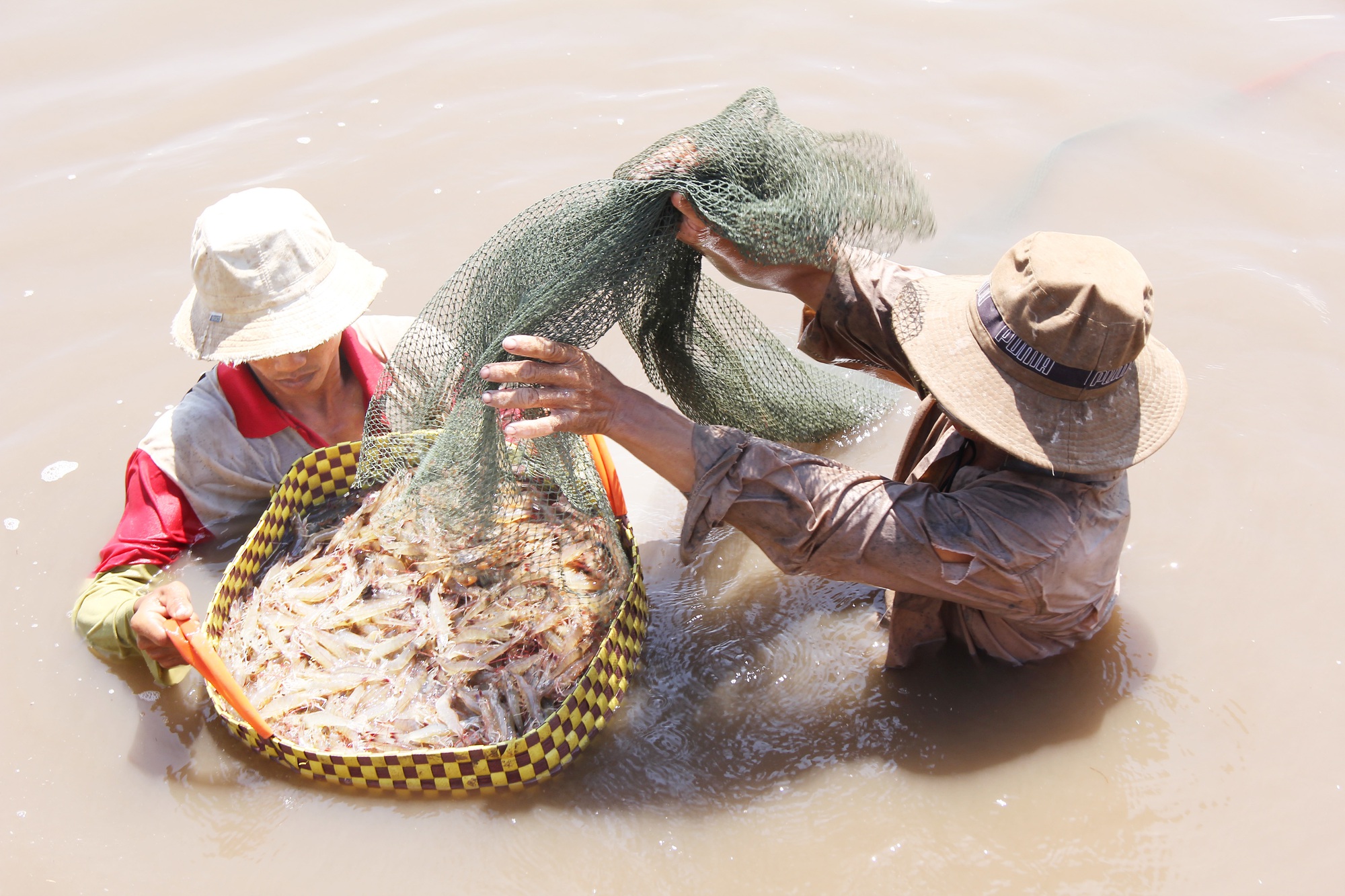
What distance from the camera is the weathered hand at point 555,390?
90.5 inches

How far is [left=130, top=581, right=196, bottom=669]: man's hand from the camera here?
2.63m

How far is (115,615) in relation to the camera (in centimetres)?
294

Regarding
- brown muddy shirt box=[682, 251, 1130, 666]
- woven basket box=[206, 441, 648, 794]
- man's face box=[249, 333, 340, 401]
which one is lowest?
woven basket box=[206, 441, 648, 794]

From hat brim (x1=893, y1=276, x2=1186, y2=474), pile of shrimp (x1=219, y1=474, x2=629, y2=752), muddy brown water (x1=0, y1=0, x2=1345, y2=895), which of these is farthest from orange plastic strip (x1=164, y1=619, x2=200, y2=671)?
hat brim (x1=893, y1=276, x2=1186, y2=474)

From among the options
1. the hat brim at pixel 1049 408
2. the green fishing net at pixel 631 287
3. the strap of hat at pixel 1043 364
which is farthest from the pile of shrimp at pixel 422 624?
the strap of hat at pixel 1043 364

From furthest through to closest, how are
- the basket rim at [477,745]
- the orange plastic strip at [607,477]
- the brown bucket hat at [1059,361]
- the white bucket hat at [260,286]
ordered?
the orange plastic strip at [607,477] < the white bucket hat at [260,286] < the basket rim at [477,745] < the brown bucket hat at [1059,361]

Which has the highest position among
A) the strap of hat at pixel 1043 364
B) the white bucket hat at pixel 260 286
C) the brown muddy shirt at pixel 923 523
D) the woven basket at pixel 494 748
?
the white bucket hat at pixel 260 286

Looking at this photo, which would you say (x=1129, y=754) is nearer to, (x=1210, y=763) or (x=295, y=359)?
(x=1210, y=763)

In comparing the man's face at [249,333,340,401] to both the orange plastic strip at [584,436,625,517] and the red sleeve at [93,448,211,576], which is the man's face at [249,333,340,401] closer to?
the red sleeve at [93,448,211,576]

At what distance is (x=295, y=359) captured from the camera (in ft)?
9.91

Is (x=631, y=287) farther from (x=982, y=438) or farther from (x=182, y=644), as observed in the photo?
(x=182, y=644)

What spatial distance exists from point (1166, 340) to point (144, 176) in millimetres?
5215

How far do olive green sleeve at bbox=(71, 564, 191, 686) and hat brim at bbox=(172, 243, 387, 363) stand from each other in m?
0.80

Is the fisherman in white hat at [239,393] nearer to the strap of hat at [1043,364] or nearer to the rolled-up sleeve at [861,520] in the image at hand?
the rolled-up sleeve at [861,520]
